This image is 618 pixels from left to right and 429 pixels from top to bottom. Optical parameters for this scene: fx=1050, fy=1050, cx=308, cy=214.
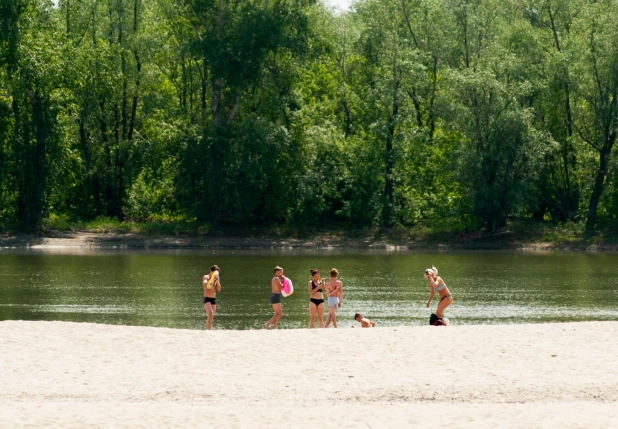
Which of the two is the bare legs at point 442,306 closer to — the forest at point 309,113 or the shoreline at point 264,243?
the shoreline at point 264,243

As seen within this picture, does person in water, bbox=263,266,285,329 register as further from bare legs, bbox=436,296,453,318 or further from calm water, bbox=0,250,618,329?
bare legs, bbox=436,296,453,318

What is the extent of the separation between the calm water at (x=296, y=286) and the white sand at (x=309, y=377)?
569cm

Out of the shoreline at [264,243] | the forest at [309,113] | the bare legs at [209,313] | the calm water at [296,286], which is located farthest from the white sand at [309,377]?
the forest at [309,113]

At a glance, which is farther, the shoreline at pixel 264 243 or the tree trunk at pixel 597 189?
the tree trunk at pixel 597 189

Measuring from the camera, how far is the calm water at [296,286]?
29.9 metres

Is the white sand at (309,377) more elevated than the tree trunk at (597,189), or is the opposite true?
the tree trunk at (597,189)

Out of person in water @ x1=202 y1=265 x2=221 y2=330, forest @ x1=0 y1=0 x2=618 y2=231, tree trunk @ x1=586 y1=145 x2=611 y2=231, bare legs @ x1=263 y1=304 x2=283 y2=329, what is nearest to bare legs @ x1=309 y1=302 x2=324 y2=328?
bare legs @ x1=263 y1=304 x2=283 y2=329

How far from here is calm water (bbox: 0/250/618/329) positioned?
29.9 meters

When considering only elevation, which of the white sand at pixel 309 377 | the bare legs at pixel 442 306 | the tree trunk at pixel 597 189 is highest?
the tree trunk at pixel 597 189

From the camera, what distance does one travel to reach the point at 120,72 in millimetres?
67062

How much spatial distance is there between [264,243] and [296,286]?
2493cm

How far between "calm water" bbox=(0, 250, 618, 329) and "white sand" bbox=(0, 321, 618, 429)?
569cm

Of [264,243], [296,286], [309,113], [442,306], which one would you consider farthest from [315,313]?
[309,113]

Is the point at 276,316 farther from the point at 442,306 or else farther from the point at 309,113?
the point at 309,113
